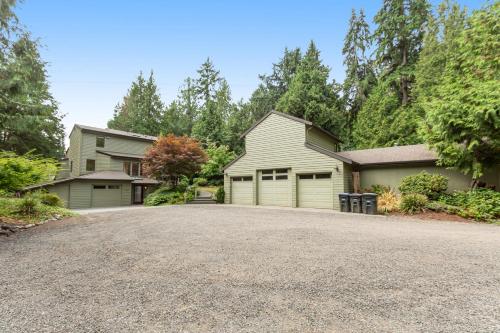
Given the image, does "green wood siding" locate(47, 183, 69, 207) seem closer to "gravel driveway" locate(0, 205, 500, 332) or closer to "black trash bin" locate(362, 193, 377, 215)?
"gravel driveway" locate(0, 205, 500, 332)

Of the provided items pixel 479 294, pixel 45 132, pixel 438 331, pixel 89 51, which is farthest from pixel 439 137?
pixel 45 132

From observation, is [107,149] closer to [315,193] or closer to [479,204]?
[315,193]

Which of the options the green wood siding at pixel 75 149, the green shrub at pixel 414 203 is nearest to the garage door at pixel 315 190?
the green shrub at pixel 414 203

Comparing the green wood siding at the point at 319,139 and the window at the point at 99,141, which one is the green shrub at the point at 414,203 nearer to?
the green wood siding at the point at 319,139

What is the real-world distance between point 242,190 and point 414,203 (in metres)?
Answer: 10.9

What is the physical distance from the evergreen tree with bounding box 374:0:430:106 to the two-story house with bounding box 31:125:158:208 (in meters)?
29.7

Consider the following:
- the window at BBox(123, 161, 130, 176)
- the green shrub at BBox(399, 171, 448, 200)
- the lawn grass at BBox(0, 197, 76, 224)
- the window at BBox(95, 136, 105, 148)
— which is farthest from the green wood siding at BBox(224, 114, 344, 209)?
the window at BBox(95, 136, 105, 148)

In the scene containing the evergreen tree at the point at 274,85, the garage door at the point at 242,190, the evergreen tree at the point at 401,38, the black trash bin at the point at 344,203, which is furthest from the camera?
the evergreen tree at the point at 274,85

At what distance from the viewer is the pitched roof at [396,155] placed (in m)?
13.0

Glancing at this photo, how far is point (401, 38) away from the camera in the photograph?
25047 mm

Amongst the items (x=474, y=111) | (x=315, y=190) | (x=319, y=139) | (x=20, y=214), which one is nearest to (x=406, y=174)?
(x=474, y=111)

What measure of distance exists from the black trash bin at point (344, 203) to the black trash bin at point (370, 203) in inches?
37.1

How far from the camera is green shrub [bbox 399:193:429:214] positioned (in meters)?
10.4

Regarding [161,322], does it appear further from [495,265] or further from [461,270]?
[495,265]
